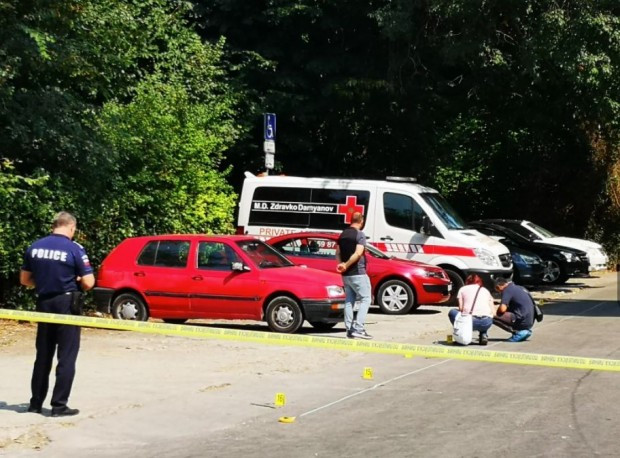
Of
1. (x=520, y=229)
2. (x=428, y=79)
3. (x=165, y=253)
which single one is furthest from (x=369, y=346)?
(x=428, y=79)

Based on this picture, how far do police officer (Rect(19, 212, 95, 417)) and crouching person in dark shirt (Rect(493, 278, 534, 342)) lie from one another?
753 cm

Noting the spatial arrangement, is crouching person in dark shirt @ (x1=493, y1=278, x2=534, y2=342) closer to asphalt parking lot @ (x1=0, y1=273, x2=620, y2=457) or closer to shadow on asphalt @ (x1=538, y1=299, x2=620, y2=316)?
asphalt parking lot @ (x1=0, y1=273, x2=620, y2=457)

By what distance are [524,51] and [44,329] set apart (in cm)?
1755

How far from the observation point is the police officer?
888cm

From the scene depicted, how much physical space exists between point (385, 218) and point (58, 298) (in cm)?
1270

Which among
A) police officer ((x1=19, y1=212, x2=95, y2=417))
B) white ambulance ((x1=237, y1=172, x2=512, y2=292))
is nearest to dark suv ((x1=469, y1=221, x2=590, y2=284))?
white ambulance ((x1=237, y1=172, x2=512, y2=292))

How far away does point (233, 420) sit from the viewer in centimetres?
892

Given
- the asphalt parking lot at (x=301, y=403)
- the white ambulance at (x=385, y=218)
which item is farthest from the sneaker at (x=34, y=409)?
the white ambulance at (x=385, y=218)

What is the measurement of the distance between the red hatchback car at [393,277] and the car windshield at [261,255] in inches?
114

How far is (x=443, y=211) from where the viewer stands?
69.1ft

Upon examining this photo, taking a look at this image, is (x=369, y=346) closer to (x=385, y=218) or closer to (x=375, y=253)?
(x=375, y=253)

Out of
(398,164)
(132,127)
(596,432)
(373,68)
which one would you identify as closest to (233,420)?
(596,432)

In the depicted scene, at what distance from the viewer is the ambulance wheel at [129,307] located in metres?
15.6

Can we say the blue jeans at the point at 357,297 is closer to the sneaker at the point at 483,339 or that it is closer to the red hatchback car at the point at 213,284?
the red hatchback car at the point at 213,284
